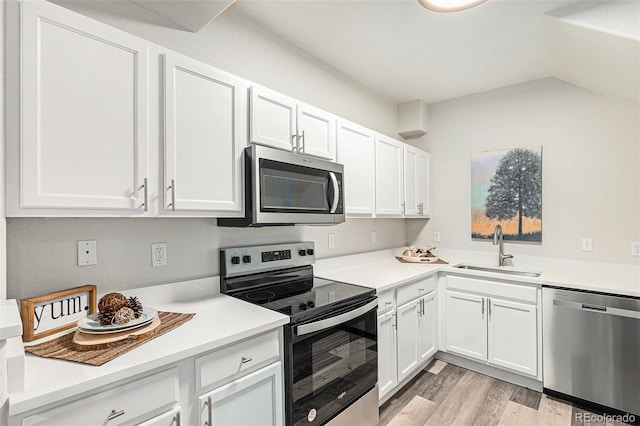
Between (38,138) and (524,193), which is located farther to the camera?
(524,193)

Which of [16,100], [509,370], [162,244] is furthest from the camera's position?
[509,370]

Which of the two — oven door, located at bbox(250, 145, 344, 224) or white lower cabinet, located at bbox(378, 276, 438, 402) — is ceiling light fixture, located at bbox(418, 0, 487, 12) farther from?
white lower cabinet, located at bbox(378, 276, 438, 402)

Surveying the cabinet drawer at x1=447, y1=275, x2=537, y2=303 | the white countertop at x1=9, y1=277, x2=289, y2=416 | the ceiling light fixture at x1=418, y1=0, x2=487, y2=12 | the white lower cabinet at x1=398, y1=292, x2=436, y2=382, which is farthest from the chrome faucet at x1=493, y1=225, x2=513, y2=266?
the white countertop at x1=9, y1=277, x2=289, y2=416

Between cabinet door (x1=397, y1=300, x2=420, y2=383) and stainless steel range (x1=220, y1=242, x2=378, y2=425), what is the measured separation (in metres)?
0.41

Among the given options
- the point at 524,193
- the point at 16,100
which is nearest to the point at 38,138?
the point at 16,100

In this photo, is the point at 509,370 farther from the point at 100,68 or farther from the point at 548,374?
the point at 100,68

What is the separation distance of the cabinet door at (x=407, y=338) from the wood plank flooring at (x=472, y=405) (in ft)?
0.63

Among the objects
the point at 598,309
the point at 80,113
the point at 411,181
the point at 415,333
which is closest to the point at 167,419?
the point at 80,113

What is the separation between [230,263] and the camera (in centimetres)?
193

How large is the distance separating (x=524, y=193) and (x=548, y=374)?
1.55 meters

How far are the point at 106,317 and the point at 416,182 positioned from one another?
291cm

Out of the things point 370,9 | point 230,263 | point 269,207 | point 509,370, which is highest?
point 370,9

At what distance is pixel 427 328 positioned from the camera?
2742 millimetres

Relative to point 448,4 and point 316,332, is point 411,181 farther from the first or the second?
point 316,332
